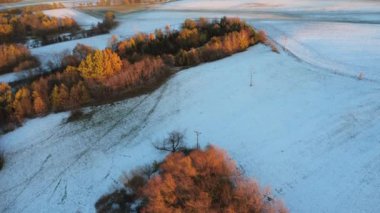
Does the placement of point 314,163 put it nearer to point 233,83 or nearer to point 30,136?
point 233,83

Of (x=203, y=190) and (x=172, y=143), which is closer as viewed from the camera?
(x=203, y=190)

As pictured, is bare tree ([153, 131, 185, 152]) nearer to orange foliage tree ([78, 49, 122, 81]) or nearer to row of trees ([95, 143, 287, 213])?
row of trees ([95, 143, 287, 213])

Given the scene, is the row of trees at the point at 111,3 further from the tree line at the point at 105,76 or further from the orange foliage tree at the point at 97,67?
the orange foliage tree at the point at 97,67

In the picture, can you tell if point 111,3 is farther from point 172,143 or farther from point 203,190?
point 203,190

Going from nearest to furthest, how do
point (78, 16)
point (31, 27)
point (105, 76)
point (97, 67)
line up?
point (97, 67) < point (105, 76) < point (31, 27) < point (78, 16)

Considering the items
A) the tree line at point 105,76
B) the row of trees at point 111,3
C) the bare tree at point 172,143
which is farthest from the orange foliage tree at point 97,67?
the row of trees at point 111,3

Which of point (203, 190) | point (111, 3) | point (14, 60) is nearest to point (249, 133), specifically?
point (203, 190)

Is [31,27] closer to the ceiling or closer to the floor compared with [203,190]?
closer to the ceiling
